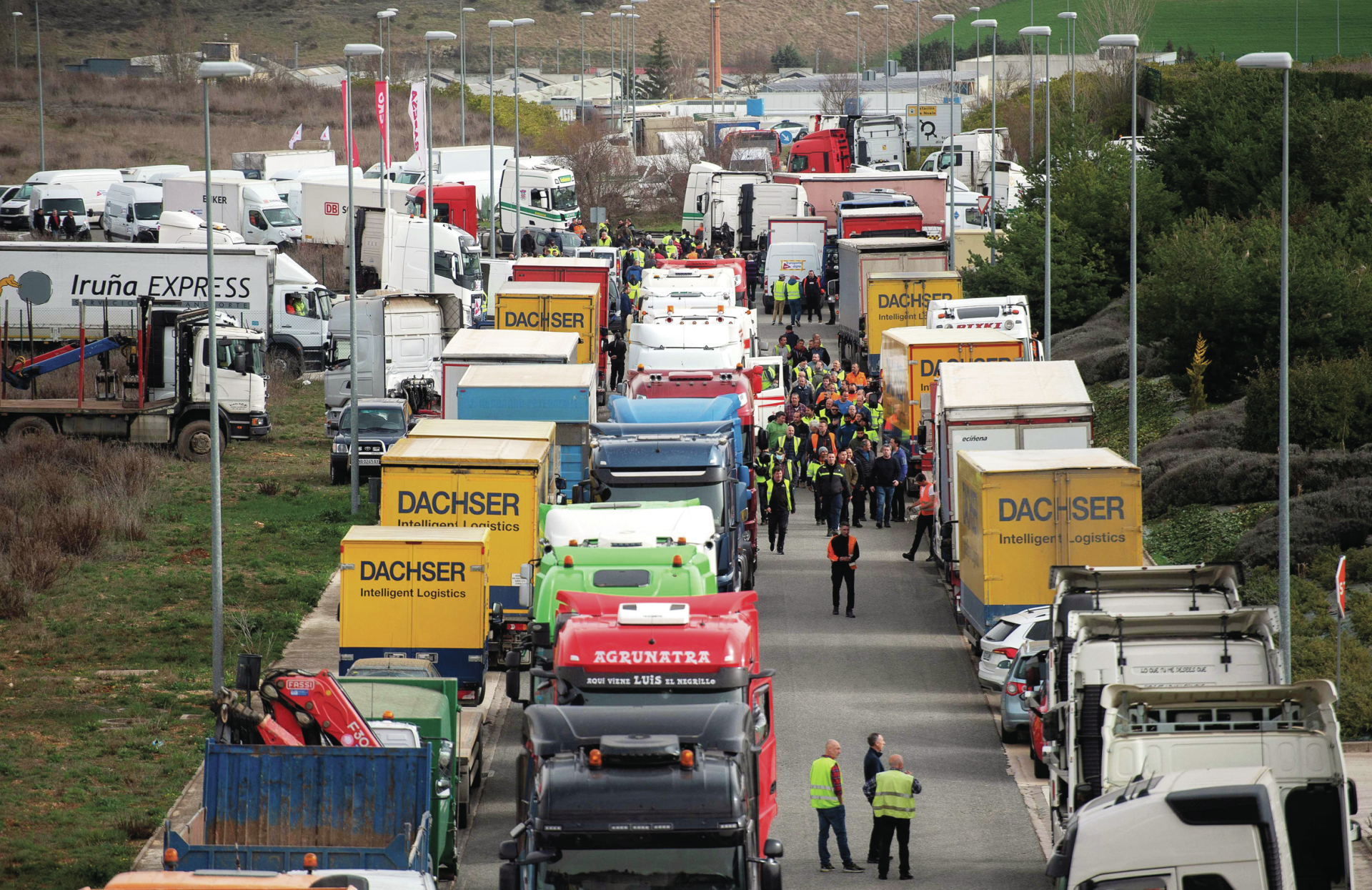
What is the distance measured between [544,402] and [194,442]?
476 inches

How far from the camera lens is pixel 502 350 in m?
30.8

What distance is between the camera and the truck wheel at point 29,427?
35.6 metres

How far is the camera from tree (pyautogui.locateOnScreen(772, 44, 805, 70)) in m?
163

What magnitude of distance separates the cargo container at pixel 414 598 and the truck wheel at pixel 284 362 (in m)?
26.1

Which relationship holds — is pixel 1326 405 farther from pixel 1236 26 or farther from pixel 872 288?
pixel 1236 26

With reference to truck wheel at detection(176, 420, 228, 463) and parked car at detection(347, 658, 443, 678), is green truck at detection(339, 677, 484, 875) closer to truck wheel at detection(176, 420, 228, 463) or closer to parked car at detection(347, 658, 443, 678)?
parked car at detection(347, 658, 443, 678)

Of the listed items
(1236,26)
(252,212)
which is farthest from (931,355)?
(1236,26)

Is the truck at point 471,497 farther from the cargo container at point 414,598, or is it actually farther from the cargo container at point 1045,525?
the cargo container at point 1045,525

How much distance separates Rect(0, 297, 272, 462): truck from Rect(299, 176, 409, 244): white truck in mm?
26372

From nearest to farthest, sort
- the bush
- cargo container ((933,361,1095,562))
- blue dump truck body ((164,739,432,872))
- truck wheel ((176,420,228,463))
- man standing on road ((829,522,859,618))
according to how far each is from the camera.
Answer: blue dump truck body ((164,739,432,872)) < man standing on road ((829,522,859,618)) < cargo container ((933,361,1095,562)) < the bush < truck wheel ((176,420,228,463))

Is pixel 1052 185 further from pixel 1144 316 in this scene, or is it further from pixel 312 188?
pixel 312 188

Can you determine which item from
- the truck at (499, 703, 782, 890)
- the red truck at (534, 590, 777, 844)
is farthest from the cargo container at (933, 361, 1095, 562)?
the truck at (499, 703, 782, 890)

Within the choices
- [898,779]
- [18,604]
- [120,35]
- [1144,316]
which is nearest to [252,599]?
[18,604]

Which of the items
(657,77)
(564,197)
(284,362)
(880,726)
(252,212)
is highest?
(657,77)
